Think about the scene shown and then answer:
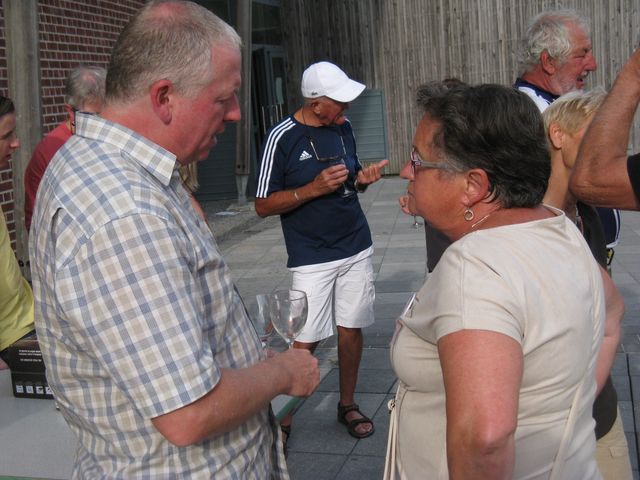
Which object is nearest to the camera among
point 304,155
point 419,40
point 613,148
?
point 613,148

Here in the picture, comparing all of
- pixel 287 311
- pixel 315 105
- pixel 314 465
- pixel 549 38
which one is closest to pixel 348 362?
pixel 314 465

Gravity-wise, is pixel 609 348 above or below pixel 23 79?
below

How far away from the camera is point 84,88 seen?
Answer: 493 centimetres

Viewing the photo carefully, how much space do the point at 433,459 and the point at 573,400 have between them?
13.5 inches

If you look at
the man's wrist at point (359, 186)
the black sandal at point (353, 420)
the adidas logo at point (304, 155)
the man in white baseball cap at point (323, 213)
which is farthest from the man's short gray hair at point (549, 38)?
the black sandal at point (353, 420)

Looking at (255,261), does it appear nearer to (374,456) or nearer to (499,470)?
(374,456)

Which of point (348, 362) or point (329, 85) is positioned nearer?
point (329, 85)

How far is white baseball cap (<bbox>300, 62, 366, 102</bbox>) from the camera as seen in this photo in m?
4.26

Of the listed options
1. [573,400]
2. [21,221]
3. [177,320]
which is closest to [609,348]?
[573,400]

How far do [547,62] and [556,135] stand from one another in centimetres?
164

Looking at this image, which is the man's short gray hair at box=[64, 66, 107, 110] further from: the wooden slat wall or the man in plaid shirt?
the wooden slat wall

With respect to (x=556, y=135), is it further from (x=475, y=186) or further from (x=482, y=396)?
(x=482, y=396)

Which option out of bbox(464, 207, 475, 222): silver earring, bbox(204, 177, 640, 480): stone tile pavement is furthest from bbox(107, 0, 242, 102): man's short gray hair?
bbox(204, 177, 640, 480): stone tile pavement

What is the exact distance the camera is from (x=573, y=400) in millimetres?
1739
